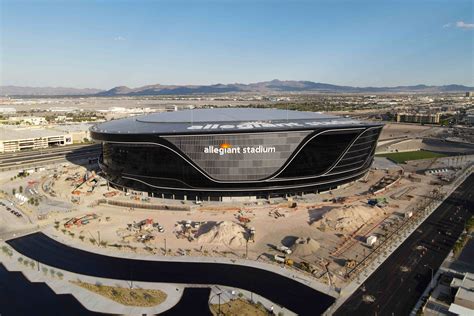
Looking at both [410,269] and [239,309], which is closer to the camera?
[239,309]

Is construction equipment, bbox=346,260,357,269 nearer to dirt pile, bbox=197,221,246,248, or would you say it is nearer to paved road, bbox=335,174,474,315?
paved road, bbox=335,174,474,315

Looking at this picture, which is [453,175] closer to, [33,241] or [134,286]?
[134,286]

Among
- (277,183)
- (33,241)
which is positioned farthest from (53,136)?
(277,183)

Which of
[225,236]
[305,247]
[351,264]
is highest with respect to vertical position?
[225,236]

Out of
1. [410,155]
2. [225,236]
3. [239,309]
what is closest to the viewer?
[239,309]

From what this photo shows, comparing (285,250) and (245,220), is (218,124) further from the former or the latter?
(285,250)

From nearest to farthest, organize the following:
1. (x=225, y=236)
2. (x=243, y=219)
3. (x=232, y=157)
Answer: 1. (x=225, y=236)
2. (x=243, y=219)
3. (x=232, y=157)

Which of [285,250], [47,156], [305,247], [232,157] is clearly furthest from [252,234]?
[47,156]
